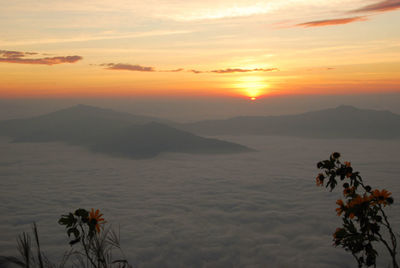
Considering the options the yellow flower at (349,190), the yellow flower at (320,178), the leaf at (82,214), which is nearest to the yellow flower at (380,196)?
the yellow flower at (349,190)

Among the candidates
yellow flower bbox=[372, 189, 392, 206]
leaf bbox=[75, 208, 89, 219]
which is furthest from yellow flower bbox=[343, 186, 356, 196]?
leaf bbox=[75, 208, 89, 219]

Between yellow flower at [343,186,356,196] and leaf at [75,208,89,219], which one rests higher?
yellow flower at [343,186,356,196]

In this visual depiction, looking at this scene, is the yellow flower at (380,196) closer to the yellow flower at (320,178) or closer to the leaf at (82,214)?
the yellow flower at (320,178)

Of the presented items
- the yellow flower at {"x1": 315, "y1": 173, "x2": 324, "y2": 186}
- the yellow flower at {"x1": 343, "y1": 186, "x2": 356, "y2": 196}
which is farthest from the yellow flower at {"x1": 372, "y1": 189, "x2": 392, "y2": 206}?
the yellow flower at {"x1": 315, "y1": 173, "x2": 324, "y2": 186}

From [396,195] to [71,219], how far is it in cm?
6858

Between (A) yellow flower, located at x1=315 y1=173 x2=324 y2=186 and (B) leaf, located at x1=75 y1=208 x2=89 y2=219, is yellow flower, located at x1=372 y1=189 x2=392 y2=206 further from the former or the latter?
(B) leaf, located at x1=75 y1=208 x2=89 y2=219

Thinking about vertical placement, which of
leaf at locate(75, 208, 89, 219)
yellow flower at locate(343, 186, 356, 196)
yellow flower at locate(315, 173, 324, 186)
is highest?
yellow flower at locate(315, 173, 324, 186)

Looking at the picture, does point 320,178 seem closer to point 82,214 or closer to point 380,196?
point 380,196

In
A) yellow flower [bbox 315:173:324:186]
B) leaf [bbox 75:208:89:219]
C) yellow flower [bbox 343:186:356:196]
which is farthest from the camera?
yellow flower [bbox 315:173:324:186]

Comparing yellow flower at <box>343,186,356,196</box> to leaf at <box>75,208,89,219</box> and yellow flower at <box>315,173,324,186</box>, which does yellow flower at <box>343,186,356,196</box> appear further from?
leaf at <box>75,208,89,219</box>

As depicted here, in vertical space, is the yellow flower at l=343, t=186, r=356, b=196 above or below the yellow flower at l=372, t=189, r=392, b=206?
above

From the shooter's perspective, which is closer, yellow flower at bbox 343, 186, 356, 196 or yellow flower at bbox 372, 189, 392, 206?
yellow flower at bbox 372, 189, 392, 206

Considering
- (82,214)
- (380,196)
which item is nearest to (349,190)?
(380,196)

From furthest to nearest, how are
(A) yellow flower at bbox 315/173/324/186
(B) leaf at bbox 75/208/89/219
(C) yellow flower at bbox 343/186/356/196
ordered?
1. (A) yellow flower at bbox 315/173/324/186
2. (C) yellow flower at bbox 343/186/356/196
3. (B) leaf at bbox 75/208/89/219
